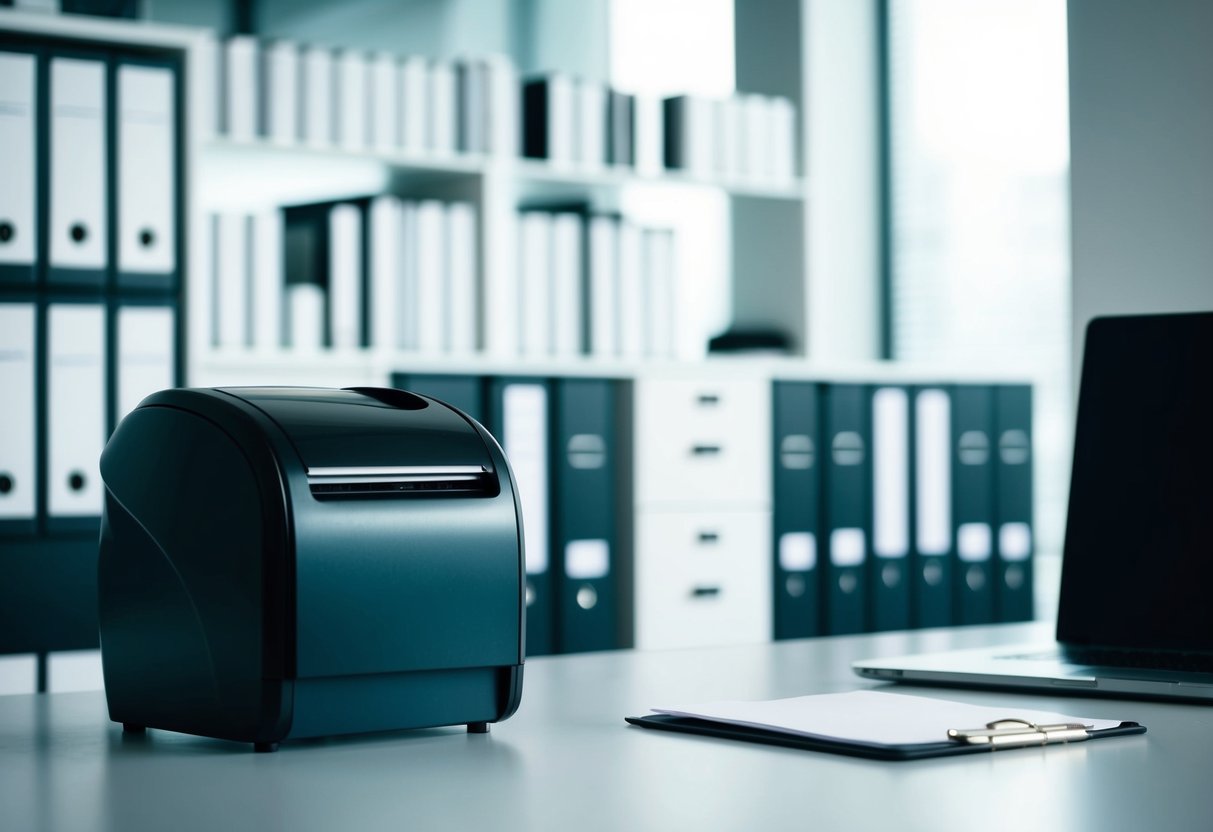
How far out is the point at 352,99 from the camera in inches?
119

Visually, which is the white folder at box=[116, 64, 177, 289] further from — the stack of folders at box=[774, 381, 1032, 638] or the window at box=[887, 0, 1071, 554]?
the window at box=[887, 0, 1071, 554]

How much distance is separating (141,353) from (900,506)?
1.74 metres

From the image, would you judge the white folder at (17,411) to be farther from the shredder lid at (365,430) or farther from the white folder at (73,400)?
the shredder lid at (365,430)

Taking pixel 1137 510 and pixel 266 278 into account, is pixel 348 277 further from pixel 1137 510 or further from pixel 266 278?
pixel 1137 510

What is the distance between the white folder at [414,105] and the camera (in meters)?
3.10

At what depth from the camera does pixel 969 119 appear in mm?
3930

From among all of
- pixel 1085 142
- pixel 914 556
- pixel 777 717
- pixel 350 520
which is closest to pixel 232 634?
pixel 350 520

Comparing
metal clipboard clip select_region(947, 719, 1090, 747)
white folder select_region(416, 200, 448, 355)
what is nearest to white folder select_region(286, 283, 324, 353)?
white folder select_region(416, 200, 448, 355)

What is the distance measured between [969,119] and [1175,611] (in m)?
2.94

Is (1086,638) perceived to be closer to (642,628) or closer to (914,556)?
(642,628)

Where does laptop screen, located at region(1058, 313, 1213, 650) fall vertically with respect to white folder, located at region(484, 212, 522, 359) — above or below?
below

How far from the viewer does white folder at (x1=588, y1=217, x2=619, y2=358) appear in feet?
10.8

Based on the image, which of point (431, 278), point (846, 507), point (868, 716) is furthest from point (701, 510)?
point (868, 716)

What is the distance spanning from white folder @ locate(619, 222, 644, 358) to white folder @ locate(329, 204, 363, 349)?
0.60 meters
